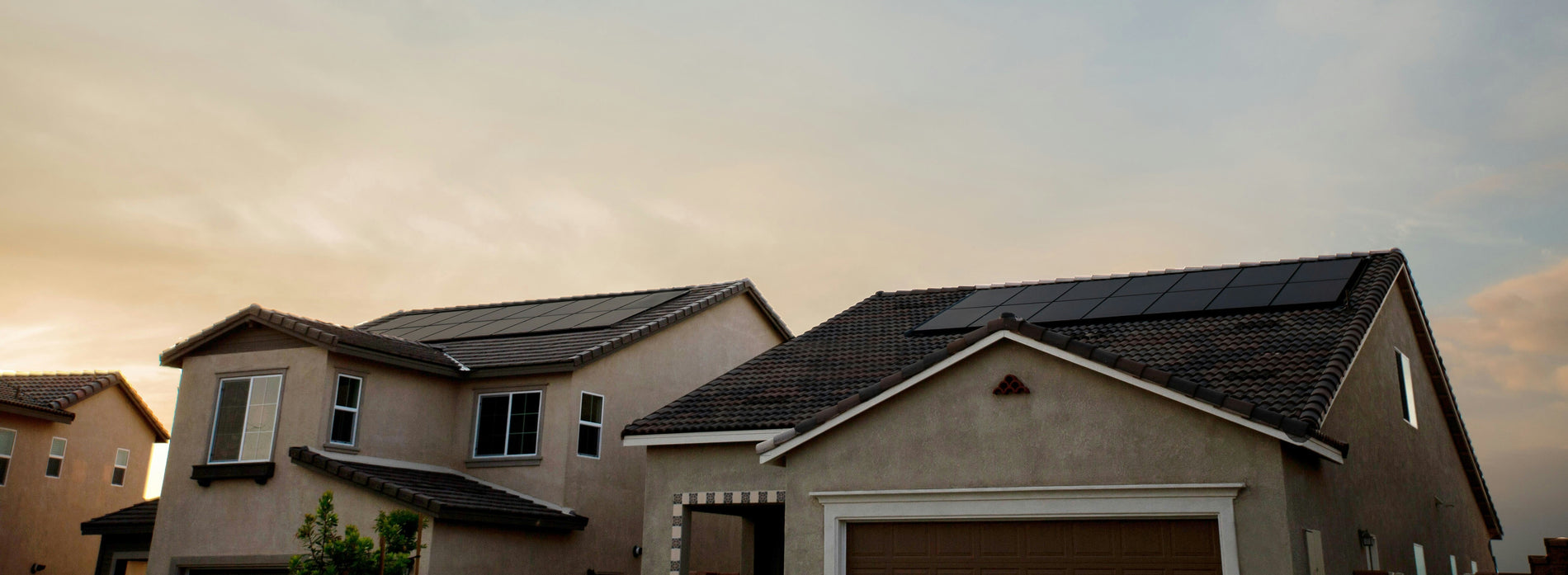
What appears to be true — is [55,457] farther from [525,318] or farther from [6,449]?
[525,318]

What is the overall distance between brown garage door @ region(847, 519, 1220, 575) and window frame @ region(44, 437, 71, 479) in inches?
871

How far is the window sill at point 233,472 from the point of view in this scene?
60.6 ft

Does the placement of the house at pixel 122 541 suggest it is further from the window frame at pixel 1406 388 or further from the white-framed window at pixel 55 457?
the window frame at pixel 1406 388

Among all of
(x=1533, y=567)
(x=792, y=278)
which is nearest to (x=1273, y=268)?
(x=1533, y=567)

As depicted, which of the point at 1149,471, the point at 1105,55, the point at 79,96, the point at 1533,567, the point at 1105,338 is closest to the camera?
the point at 1149,471

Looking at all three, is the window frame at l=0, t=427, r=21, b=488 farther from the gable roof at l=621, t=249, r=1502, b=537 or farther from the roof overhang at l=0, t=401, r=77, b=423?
the gable roof at l=621, t=249, r=1502, b=537

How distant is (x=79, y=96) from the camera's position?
731 inches

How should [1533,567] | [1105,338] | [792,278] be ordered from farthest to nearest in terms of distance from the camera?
[792,278]
[1105,338]
[1533,567]

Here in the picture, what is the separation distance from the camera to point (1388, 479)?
15570 millimetres

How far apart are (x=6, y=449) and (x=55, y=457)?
1.48 meters

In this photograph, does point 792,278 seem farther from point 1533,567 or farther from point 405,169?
point 1533,567

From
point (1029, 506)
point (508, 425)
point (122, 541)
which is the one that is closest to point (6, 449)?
point (122, 541)

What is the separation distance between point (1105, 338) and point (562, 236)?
39.7 feet

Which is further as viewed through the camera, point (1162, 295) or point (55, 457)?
point (55, 457)
